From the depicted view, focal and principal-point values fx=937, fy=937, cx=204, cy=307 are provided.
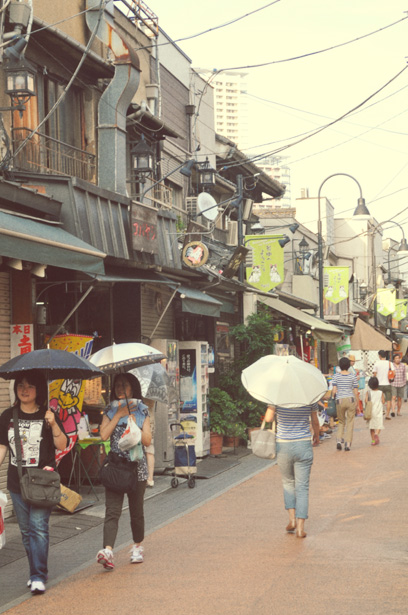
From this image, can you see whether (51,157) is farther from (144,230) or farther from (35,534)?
(35,534)

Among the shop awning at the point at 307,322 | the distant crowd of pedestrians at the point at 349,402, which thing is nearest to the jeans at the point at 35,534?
the distant crowd of pedestrians at the point at 349,402

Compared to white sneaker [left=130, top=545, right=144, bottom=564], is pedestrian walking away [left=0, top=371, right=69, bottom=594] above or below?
above

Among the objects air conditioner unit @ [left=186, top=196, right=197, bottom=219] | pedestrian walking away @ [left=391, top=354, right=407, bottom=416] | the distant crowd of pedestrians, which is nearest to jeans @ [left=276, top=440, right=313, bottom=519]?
the distant crowd of pedestrians

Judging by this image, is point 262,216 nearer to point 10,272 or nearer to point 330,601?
point 10,272

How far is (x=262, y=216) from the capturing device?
44844 mm

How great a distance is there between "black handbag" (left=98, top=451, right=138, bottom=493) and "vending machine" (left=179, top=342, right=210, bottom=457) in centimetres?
998

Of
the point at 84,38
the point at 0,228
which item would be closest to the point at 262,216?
the point at 84,38

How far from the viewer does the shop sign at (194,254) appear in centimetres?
1877

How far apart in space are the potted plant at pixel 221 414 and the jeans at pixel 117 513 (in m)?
10.9

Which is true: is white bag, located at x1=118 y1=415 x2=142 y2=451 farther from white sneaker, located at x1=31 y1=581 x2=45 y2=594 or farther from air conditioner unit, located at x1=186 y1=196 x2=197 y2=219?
air conditioner unit, located at x1=186 y1=196 x2=197 y2=219

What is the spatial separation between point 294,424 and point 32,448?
340 cm

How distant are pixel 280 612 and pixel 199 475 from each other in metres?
9.70

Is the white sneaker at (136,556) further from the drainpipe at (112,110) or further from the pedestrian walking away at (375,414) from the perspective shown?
the pedestrian walking away at (375,414)

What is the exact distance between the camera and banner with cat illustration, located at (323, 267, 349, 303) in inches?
1446
